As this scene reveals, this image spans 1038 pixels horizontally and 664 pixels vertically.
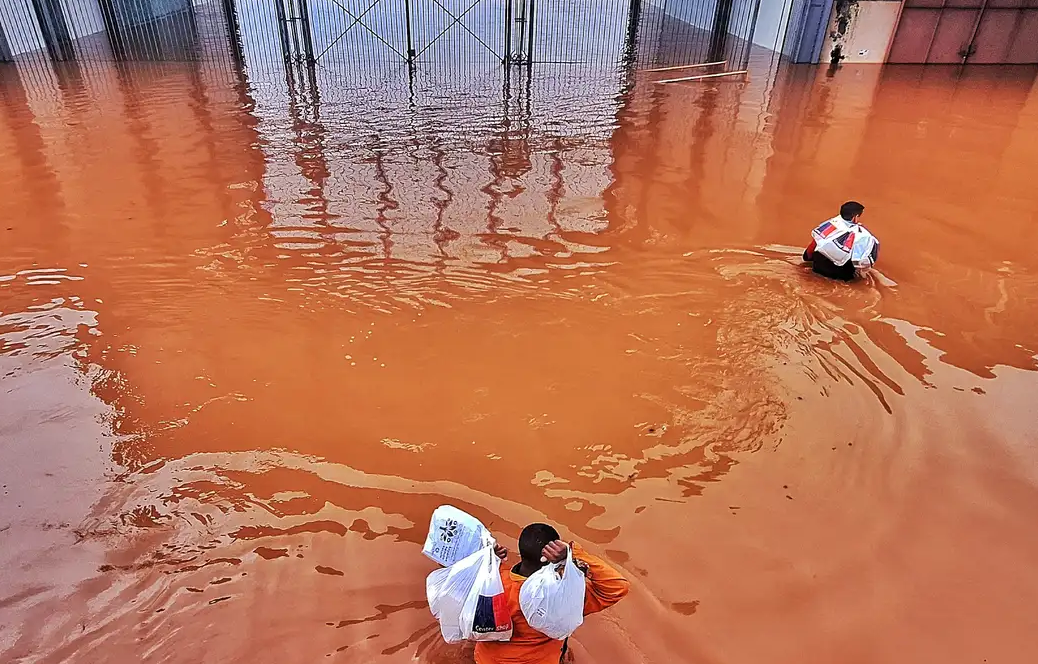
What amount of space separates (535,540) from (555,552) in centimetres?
10

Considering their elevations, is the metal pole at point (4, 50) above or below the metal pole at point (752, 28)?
below

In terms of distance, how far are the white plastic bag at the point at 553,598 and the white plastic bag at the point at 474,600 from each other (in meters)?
0.10

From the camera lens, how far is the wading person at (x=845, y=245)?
5.84 m

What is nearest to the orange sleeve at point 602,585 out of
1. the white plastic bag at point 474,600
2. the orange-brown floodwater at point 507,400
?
the white plastic bag at point 474,600

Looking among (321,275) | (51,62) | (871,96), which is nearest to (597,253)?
(321,275)

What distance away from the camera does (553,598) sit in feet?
7.60

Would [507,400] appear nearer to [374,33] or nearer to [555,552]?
[555,552]

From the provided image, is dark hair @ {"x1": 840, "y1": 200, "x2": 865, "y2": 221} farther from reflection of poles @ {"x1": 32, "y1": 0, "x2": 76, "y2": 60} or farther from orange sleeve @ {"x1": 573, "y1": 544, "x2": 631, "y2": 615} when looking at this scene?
reflection of poles @ {"x1": 32, "y1": 0, "x2": 76, "y2": 60}

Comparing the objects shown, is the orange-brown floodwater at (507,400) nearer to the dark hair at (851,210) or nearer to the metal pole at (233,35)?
the dark hair at (851,210)

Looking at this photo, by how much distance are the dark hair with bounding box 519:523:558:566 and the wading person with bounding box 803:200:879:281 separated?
4.64 metres

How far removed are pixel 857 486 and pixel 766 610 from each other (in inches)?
46.1

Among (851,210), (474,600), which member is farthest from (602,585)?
(851,210)

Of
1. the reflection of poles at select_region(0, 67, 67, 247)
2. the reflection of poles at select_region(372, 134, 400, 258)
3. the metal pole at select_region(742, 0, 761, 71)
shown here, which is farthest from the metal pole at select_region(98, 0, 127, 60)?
the metal pole at select_region(742, 0, 761, 71)

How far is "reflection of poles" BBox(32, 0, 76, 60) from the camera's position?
16.6m
